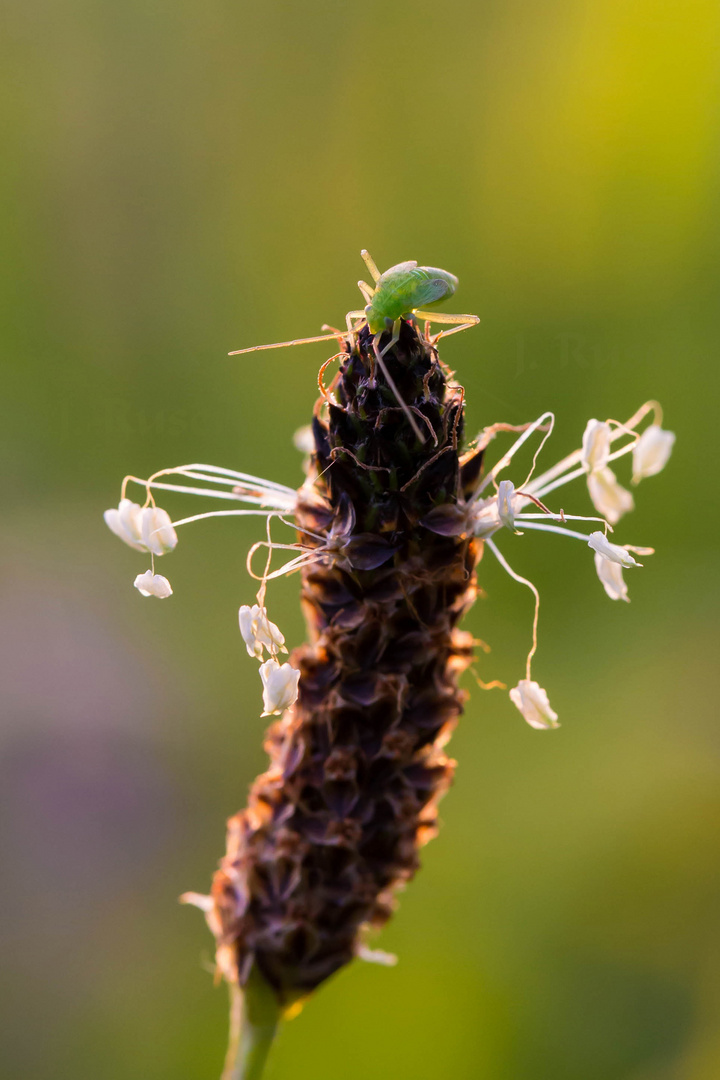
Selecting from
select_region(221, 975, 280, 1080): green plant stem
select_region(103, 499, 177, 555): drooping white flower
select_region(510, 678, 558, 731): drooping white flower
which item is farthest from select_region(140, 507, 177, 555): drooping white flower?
select_region(221, 975, 280, 1080): green plant stem

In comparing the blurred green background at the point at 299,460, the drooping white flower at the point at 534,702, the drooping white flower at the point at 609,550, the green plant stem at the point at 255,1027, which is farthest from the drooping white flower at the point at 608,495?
the blurred green background at the point at 299,460

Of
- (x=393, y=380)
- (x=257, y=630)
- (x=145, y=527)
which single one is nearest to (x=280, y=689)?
(x=257, y=630)

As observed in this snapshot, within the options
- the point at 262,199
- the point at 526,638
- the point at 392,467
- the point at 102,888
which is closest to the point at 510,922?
the point at 526,638

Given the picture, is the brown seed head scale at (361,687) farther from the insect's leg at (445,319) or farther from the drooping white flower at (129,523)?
the drooping white flower at (129,523)

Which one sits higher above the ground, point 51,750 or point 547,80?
point 547,80

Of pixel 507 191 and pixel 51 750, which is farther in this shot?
pixel 507 191

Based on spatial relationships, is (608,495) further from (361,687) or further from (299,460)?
(299,460)

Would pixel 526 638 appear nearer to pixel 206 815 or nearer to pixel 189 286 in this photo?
pixel 206 815

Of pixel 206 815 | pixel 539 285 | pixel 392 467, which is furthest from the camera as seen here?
pixel 539 285
